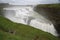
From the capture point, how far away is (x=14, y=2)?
4469 millimetres

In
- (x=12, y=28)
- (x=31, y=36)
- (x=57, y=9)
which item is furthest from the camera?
(x=57, y=9)

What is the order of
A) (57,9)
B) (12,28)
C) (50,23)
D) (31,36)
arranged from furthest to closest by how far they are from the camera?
(57,9), (50,23), (12,28), (31,36)

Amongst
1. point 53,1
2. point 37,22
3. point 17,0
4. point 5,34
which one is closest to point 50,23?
point 37,22

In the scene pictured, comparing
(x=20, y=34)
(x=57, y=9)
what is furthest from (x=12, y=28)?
(x=57, y=9)

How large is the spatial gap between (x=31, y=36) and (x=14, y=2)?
273 centimetres

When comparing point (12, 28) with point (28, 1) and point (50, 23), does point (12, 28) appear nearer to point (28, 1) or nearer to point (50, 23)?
point (50, 23)

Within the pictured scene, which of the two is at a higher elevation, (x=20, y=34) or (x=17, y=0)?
(x=17, y=0)

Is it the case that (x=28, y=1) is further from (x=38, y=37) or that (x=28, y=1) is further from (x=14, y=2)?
(x=38, y=37)

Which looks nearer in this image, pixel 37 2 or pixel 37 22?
pixel 37 22

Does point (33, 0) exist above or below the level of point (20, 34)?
above

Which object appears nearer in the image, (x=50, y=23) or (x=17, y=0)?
(x=50, y=23)

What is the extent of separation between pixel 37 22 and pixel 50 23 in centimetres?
24

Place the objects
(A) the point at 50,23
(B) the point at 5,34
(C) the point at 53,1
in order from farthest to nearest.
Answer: (C) the point at 53,1, (A) the point at 50,23, (B) the point at 5,34

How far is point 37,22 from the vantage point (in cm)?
271
